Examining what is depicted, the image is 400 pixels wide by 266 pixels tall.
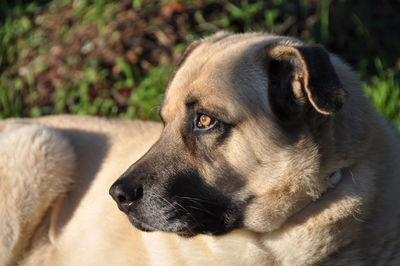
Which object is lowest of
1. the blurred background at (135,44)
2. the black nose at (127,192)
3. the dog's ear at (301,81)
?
the blurred background at (135,44)

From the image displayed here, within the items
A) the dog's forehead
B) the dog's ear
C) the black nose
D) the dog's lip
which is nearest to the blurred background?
the dog's forehead

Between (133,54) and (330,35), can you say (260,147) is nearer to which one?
(133,54)

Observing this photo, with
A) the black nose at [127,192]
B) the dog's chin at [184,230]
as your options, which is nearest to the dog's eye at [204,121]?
the black nose at [127,192]

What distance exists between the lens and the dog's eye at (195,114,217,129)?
2.87 meters

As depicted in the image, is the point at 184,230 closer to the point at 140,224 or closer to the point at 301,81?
the point at 140,224

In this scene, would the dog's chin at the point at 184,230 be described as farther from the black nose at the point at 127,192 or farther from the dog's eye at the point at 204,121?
the dog's eye at the point at 204,121

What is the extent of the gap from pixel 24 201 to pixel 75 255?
546mm

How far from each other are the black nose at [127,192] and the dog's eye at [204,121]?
444 millimetres

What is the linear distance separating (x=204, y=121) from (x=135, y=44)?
377 cm

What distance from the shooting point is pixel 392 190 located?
3170 mm

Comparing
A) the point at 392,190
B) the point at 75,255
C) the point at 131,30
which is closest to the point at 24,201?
the point at 75,255

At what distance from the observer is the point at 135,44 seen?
6461 mm

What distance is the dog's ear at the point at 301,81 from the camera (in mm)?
2572

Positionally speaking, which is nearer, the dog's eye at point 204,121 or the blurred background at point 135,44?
the dog's eye at point 204,121
